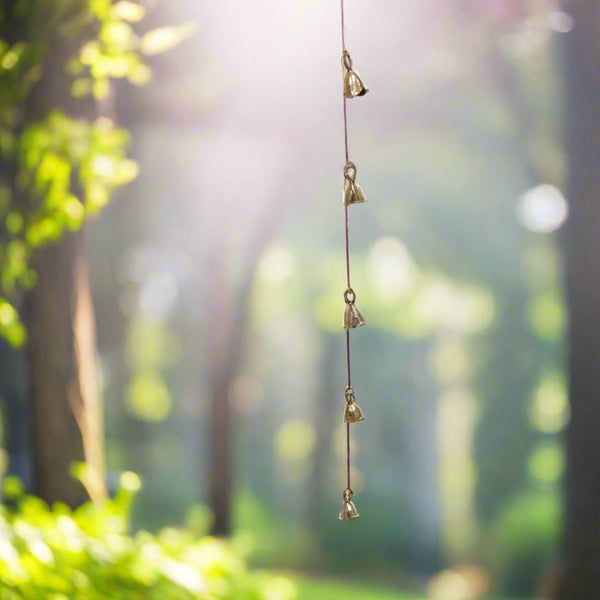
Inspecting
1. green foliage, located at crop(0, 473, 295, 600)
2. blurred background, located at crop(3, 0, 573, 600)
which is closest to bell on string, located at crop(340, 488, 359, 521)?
green foliage, located at crop(0, 473, 295, 600)

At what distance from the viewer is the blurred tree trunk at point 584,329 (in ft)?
18.4

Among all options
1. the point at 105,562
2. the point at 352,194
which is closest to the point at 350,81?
the point at 352,194

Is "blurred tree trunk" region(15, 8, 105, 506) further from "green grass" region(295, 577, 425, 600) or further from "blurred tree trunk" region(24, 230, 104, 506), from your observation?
"green grass" region(295, 577, 425, 600)

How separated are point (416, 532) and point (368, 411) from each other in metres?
3.24

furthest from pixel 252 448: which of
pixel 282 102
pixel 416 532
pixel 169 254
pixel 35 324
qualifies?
pixel 35 324

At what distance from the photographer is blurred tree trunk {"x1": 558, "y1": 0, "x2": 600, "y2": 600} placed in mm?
5609

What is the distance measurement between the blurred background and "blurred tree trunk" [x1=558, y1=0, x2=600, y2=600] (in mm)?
575

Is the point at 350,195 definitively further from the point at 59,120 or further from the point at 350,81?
the point at 59,120

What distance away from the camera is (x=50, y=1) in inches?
110

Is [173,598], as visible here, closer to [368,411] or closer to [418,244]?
[418,244]

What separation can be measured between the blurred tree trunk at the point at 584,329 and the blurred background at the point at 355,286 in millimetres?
575

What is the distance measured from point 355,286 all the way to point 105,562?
48.7 feet

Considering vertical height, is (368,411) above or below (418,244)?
below

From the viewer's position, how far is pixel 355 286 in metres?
17.6
